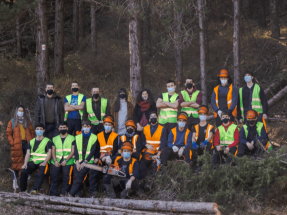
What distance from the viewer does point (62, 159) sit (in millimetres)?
8742

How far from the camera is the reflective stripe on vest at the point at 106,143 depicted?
28.1ft

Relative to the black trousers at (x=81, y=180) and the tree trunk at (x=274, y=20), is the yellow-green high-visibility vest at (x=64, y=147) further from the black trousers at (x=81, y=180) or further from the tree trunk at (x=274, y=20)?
the tree trunk at (x=274, y=20)

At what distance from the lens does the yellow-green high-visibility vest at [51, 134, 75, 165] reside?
8703mm

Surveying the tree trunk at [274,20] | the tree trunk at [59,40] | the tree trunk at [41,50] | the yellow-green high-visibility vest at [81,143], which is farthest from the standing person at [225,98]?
the tree trunk at [274,20]

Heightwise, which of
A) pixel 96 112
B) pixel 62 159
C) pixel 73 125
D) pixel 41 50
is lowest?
pixel 62 159

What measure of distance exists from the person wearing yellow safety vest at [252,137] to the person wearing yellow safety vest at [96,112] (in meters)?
3.76

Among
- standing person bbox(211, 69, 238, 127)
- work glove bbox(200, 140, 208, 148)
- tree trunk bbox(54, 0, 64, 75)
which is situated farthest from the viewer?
tree trunk bbox(54, 0, 64, 75)

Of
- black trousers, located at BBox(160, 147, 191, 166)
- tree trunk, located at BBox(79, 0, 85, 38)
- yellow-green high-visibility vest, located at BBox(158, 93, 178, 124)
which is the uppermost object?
tree trunk, located at BBox(79, 0, 85, 38)

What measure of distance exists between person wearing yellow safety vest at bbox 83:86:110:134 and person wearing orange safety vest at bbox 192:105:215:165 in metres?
2.59

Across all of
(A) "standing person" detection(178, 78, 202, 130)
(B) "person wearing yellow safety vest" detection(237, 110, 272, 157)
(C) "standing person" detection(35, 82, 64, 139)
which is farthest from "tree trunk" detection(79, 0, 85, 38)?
(B) "person wearing yellow safety vest" detection(237, 110, 272, 157)

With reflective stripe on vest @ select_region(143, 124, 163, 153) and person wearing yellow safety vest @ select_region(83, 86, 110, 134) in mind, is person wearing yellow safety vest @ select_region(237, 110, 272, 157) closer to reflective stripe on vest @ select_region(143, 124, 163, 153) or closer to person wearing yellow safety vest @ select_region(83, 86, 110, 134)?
reflective stripe on vest @ select_region(143, 124, 163, 153)

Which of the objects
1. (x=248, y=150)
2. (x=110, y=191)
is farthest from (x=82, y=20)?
(x=248, y=150)

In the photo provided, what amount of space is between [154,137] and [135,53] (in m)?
3.90

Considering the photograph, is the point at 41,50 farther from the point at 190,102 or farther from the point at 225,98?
the point at 225,98
